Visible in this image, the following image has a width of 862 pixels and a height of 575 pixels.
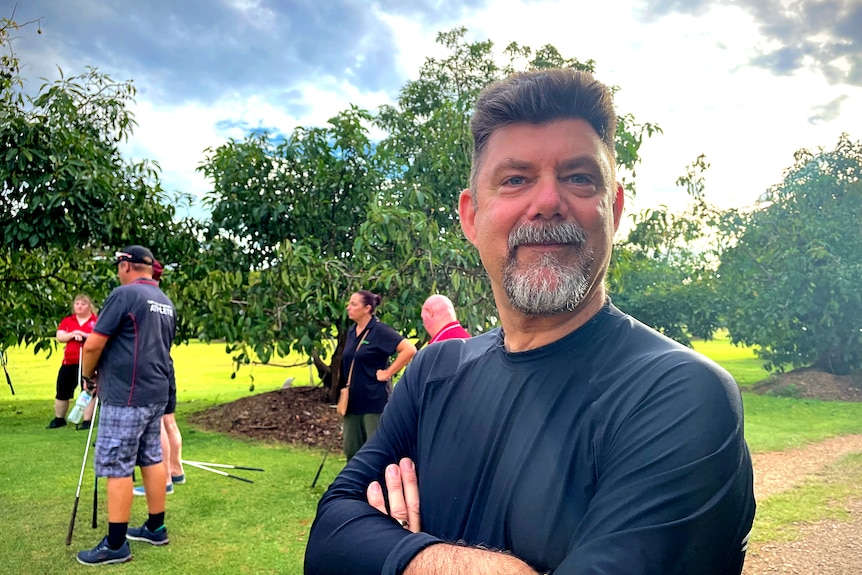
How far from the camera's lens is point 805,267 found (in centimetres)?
1692

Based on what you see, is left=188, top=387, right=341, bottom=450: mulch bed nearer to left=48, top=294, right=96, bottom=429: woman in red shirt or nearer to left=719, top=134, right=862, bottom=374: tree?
left=48, top=294, right=96, bottom=429: woman in red shirt

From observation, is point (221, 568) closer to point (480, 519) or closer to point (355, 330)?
point (355, 330)

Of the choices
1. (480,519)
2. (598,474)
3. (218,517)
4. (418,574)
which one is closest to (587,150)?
(598,474)

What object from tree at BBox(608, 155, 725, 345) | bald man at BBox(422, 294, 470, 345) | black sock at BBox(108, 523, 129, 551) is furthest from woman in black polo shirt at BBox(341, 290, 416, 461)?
tree at BBox(608, 155, 725, 345)

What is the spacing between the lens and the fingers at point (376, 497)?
168 cm

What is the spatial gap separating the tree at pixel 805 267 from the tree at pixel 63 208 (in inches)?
612

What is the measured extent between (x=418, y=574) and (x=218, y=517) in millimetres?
5334

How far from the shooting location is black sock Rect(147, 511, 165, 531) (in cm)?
518

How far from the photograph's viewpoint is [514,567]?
1307 millimetres

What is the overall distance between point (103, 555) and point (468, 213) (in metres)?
4.49

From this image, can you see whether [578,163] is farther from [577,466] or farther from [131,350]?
[131,350]

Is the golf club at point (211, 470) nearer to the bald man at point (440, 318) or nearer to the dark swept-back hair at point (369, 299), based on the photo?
the dark swept-back hair at point (369, 299)

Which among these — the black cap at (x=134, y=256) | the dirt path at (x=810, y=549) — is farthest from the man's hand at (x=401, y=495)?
the dirt path at (x=810, y=549)

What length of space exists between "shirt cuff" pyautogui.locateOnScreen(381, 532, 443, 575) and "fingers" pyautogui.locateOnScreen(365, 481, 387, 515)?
0.25 meters
